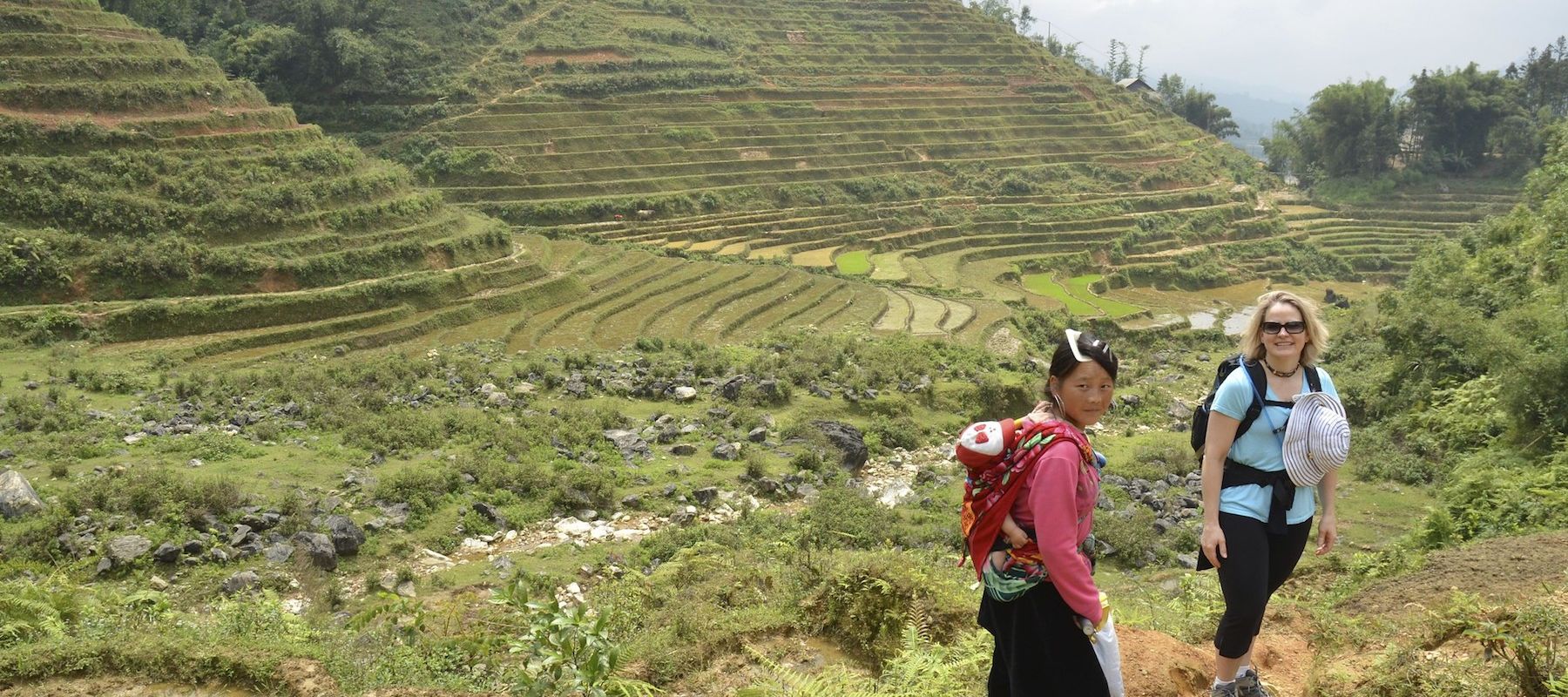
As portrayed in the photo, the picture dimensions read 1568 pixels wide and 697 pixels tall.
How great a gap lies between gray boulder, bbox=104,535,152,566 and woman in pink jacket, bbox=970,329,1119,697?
927 cm

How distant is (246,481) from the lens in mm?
11828

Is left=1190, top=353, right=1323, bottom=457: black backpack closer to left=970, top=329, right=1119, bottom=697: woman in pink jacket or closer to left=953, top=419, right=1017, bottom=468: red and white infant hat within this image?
left=970, top=329, right=1119, bottom=697: woman in pink jacket

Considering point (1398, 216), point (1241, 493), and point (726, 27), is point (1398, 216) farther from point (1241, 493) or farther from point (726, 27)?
point (1241, 493)

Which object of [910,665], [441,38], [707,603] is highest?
[441,38]

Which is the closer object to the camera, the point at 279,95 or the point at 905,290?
the point at 905,290

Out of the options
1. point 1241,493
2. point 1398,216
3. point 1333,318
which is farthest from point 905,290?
point 1398,216

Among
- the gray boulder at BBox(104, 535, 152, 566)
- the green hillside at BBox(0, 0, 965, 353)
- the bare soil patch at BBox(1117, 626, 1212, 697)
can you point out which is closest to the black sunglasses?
the bare soil patch at BBox(1117, 626, 1212, 697)

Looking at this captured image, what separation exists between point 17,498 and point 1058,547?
440 inches

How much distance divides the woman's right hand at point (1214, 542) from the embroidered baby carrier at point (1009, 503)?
2.98ft

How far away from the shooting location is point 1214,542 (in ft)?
13.4

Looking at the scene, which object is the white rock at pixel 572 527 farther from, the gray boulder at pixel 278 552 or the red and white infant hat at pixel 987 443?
the red and white infant hat at pixel 987 443

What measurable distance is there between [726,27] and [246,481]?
165ft

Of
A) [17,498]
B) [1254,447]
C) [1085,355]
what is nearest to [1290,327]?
[1254,447]

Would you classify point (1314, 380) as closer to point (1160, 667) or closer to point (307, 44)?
point (1160, 667)
